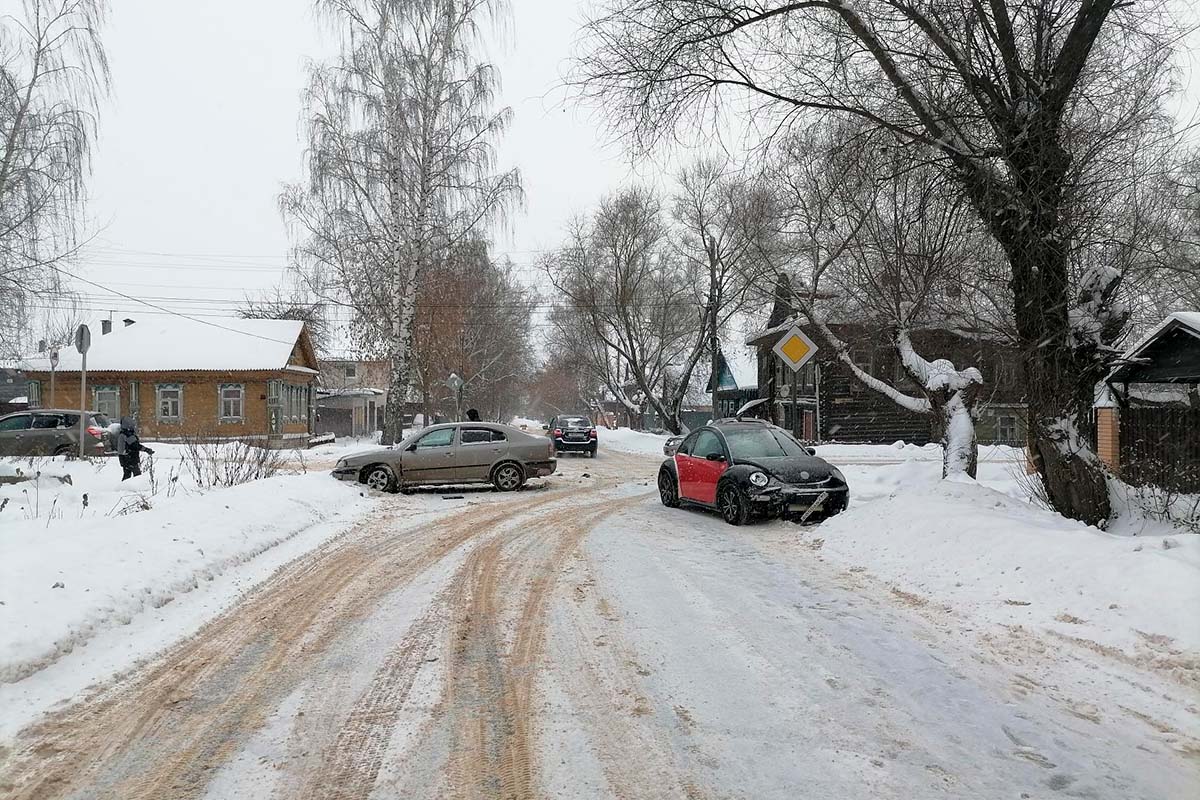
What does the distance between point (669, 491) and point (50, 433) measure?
18808 millimetres

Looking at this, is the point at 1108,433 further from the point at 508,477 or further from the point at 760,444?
the point at 508,477

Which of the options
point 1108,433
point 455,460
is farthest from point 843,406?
point 455,460

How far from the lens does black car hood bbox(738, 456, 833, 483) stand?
1154 centimetres

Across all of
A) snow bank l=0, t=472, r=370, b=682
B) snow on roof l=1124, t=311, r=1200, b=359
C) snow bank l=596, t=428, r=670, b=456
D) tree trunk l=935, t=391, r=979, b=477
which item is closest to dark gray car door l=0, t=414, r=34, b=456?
snow bank l=0, t=472, r=370, b=682

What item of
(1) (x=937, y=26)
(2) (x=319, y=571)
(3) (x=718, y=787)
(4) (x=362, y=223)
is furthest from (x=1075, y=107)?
(4) (x=362, y=223)

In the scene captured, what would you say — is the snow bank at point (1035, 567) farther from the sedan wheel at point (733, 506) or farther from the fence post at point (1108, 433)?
the fence post at point (1108, 433)

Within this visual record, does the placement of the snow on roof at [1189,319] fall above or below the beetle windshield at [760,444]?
above

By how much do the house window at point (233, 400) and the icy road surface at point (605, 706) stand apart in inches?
1227

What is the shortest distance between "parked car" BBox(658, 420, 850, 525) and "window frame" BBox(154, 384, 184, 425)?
1160 inches

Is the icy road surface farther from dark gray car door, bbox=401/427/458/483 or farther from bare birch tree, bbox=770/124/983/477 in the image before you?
dark gray car door, bbox=401/427/458/483

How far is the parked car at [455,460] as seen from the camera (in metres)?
16.1

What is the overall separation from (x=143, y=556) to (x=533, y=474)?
33.6ft

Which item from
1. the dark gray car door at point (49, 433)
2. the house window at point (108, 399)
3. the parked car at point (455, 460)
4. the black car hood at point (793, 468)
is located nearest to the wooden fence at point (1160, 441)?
the black car hood at point (793, 468)

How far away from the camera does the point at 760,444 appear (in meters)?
12.5
